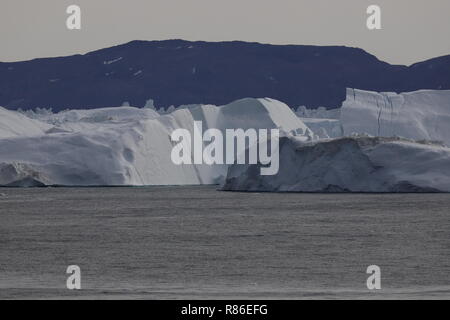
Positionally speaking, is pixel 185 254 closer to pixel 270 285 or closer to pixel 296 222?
pixel 270 285

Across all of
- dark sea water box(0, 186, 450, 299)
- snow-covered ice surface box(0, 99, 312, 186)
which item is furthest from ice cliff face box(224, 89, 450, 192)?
snow-covered ice surface box(0, 99, 312, 186)

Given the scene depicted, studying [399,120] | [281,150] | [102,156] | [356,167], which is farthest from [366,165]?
[399,120]

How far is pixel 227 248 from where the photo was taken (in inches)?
1201

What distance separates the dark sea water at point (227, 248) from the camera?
20.2 meters

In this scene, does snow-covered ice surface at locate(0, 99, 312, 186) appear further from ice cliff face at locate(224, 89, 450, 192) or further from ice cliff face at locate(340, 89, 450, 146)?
ice cliff face at locate(224, 89, 450, 192)

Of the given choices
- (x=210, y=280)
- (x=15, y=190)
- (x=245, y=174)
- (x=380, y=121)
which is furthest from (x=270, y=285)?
(x=380, y=121)

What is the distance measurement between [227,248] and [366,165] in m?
29.4

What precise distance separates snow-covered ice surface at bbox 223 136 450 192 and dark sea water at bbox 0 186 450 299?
8.76 feet

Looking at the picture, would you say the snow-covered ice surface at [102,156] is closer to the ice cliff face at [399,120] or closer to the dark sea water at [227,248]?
the ice cliff face at [399,120]

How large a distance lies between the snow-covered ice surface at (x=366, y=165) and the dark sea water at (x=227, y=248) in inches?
105

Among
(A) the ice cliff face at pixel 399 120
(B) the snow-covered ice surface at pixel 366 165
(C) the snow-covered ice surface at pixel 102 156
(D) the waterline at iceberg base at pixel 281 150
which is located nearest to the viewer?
(B) the snow-covered ice surface at pixel 366 165

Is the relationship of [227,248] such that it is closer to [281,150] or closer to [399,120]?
[281,150]

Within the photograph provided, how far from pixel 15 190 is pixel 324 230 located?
42179mm

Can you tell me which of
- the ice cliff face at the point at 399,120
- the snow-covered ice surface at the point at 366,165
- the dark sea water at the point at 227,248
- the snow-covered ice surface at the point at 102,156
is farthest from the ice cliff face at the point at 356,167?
the ice cliff face at the point at 399,120
